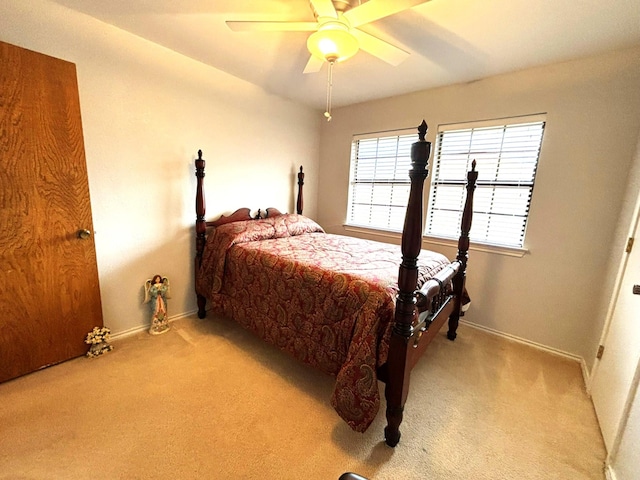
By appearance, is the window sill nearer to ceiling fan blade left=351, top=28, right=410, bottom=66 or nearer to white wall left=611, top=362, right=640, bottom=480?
white wall left=611, top=362, right=640, bottom=480

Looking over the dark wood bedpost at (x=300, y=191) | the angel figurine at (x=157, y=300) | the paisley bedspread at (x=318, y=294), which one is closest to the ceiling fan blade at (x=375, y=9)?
the paisley bedspread at (x=318, y=294)

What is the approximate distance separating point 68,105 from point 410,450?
3.00 meters

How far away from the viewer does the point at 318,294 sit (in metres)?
1.70

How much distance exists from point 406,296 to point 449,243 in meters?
1.84

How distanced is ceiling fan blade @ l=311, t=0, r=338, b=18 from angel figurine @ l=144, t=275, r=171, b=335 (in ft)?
7.83

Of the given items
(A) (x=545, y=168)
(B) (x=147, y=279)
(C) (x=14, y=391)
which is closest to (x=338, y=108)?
(A) (x=545, y=168)

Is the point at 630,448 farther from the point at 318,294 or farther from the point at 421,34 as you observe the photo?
the point at 421,34

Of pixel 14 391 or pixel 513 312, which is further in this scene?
pixel 513 312

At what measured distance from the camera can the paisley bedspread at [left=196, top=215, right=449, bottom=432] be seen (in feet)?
4.61

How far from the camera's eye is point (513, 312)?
8.34 feet

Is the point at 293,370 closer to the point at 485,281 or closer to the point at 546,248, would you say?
the point at 485,281

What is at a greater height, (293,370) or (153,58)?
(153,58)

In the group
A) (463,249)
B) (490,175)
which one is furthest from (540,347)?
(490,175)

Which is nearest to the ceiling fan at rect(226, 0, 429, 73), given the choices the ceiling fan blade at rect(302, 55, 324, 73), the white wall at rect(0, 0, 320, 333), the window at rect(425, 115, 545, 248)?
the ceiling fan blade at rect(302, 55, 324, 73)
